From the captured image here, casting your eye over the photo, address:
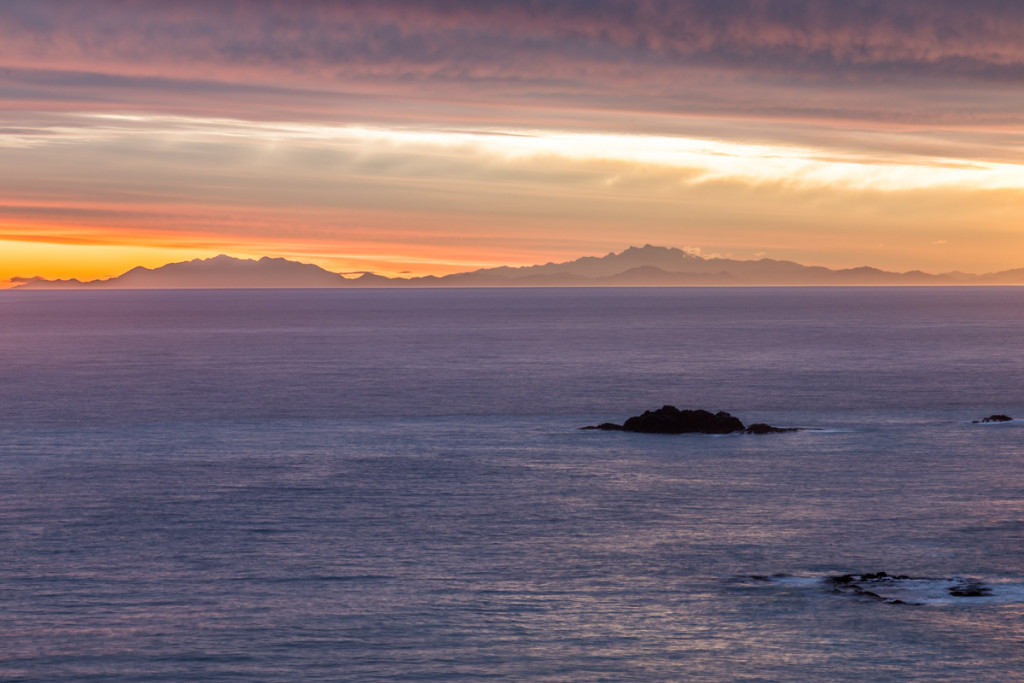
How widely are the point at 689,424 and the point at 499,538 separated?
34501mm

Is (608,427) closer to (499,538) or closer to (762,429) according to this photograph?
(762,429)

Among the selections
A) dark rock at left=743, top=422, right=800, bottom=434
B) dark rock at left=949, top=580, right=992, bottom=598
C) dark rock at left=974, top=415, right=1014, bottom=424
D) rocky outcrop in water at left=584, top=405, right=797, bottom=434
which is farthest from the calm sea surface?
dark rock at left=974, top=415, right=1014, bottom=424

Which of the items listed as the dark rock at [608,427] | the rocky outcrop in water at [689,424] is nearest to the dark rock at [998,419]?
the rocky outcrop in water at [689,424]

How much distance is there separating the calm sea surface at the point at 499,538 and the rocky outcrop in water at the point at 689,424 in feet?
6.03

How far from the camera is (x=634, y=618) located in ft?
107

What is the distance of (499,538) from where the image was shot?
43406mm

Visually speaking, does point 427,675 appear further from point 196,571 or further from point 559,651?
point 196,571

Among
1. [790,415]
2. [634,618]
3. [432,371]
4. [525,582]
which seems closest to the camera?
[634,618]

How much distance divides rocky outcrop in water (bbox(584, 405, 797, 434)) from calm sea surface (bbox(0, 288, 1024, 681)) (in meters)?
1.84

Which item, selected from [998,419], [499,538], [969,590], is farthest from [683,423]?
[969,590]

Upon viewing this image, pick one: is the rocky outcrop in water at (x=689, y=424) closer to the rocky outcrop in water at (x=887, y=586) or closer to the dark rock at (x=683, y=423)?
the dark rock at (x=683, y=423)

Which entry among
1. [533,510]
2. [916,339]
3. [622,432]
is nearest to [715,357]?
[916,339]

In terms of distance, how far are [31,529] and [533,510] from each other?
2146 cm

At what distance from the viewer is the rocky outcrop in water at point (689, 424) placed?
2943 inches
